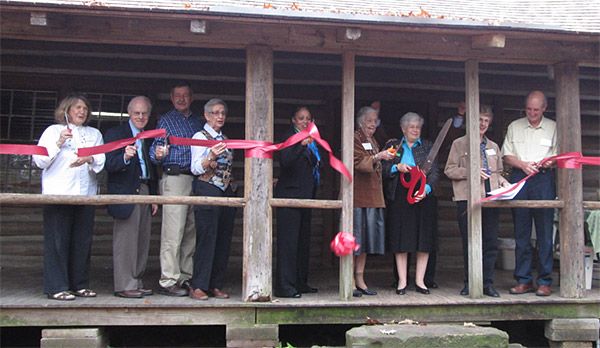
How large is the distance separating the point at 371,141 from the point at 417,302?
5.39 feet

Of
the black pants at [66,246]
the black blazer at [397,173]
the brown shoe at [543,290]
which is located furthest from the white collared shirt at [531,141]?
the black pants at [66,246]

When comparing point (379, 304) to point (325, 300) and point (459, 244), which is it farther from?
point (459, 244)

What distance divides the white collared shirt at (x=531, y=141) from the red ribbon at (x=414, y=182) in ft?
3.41

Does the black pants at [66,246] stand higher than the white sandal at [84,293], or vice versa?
the black pants at [66,246]

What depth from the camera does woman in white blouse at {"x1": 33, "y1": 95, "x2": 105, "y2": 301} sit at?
5.19 metres

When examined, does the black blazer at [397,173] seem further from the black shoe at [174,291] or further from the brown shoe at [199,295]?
the black shoe at [174,291]


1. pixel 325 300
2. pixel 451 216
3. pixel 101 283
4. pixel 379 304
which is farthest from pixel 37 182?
pixel 451 216

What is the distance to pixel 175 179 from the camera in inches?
217

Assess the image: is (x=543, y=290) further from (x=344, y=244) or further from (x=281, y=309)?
(x=281, y=309)

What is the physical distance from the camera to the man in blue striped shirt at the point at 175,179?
5.47 m

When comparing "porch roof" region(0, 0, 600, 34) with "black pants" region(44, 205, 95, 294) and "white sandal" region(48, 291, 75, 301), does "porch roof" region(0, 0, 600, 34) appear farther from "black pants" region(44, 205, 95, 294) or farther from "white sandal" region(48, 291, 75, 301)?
"white sandal" region(48, 291, 75, 301)

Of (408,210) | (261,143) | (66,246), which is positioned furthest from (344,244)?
(66,246)

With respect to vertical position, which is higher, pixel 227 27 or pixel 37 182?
pixel 227 27

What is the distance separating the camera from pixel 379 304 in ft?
17.8
